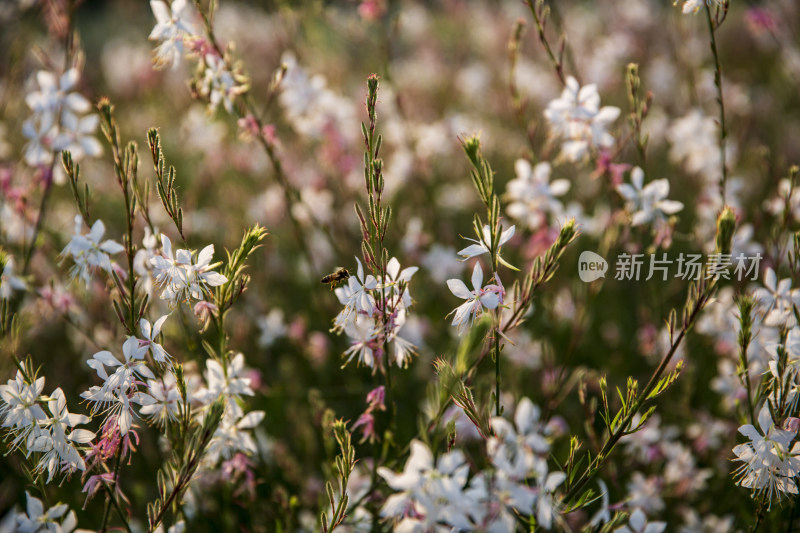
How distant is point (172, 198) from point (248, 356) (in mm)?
1680

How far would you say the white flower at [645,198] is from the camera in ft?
6.32

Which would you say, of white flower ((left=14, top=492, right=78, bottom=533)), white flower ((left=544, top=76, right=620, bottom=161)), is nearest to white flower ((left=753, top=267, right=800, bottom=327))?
white flower ((left=544, top=76, right=620, bottom=161))

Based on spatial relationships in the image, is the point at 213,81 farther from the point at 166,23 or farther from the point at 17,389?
the point at 17,389

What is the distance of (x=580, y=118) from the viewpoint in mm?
1935

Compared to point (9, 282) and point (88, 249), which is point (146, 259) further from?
point (9, 282)

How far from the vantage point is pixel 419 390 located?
8.75 ft

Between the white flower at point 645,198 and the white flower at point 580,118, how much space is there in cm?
15

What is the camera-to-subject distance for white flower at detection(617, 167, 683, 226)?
1928 mm

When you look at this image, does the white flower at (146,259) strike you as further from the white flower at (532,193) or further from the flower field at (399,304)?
the white flower at (532,193)

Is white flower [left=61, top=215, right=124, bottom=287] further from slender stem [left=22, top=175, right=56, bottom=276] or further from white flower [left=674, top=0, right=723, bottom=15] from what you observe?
white flower [left=674, top=0, right=723, bottom=15]

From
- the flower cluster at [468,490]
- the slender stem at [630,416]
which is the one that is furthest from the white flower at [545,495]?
the slender stem at [630,416]

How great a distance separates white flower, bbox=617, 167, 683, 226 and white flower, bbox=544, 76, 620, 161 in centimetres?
15

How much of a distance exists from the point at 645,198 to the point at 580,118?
350 mm

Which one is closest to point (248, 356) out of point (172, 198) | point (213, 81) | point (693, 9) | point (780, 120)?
point (213, 81)
